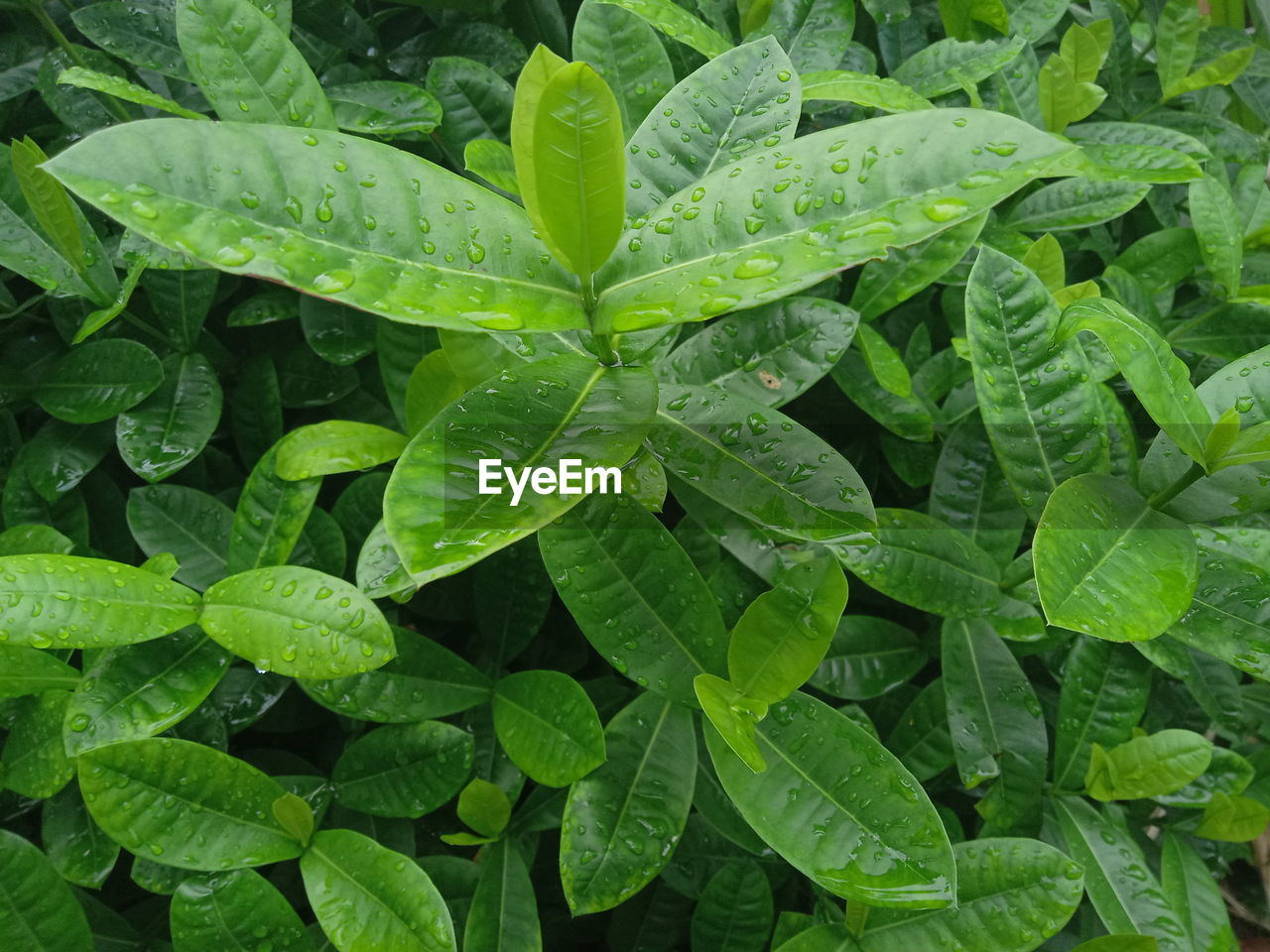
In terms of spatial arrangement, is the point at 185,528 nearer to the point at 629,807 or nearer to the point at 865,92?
the point at 629,807

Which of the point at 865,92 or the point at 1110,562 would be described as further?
the point at 865,92

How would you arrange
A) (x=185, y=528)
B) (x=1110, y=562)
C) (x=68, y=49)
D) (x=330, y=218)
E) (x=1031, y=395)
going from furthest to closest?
(x=68, y=49)
(x=185, y=528)
(x=1031, y=395)
(x=1110, y=562)
(x=330, y=218)

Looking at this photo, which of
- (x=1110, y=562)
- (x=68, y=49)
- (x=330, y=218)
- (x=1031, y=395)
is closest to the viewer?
(x=330, y=218)

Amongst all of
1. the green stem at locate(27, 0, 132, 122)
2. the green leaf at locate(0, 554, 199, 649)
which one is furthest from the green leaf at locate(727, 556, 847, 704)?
the green stem at locate(27, 0, 132, 122)

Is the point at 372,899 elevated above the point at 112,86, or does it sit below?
below

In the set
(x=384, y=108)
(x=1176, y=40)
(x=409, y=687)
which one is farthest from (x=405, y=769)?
(x=1176, y=40)

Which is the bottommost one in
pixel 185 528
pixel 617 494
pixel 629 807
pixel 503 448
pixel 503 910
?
pixel 503 910

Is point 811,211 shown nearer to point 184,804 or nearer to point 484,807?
point 484,807

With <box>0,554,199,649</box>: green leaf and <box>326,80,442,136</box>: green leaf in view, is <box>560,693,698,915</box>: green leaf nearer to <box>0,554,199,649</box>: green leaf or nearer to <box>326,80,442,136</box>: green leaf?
<box>0,554,199,649</box>: green leaf

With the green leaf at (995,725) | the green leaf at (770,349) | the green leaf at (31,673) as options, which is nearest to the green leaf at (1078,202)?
the green leaf at (770,349)
